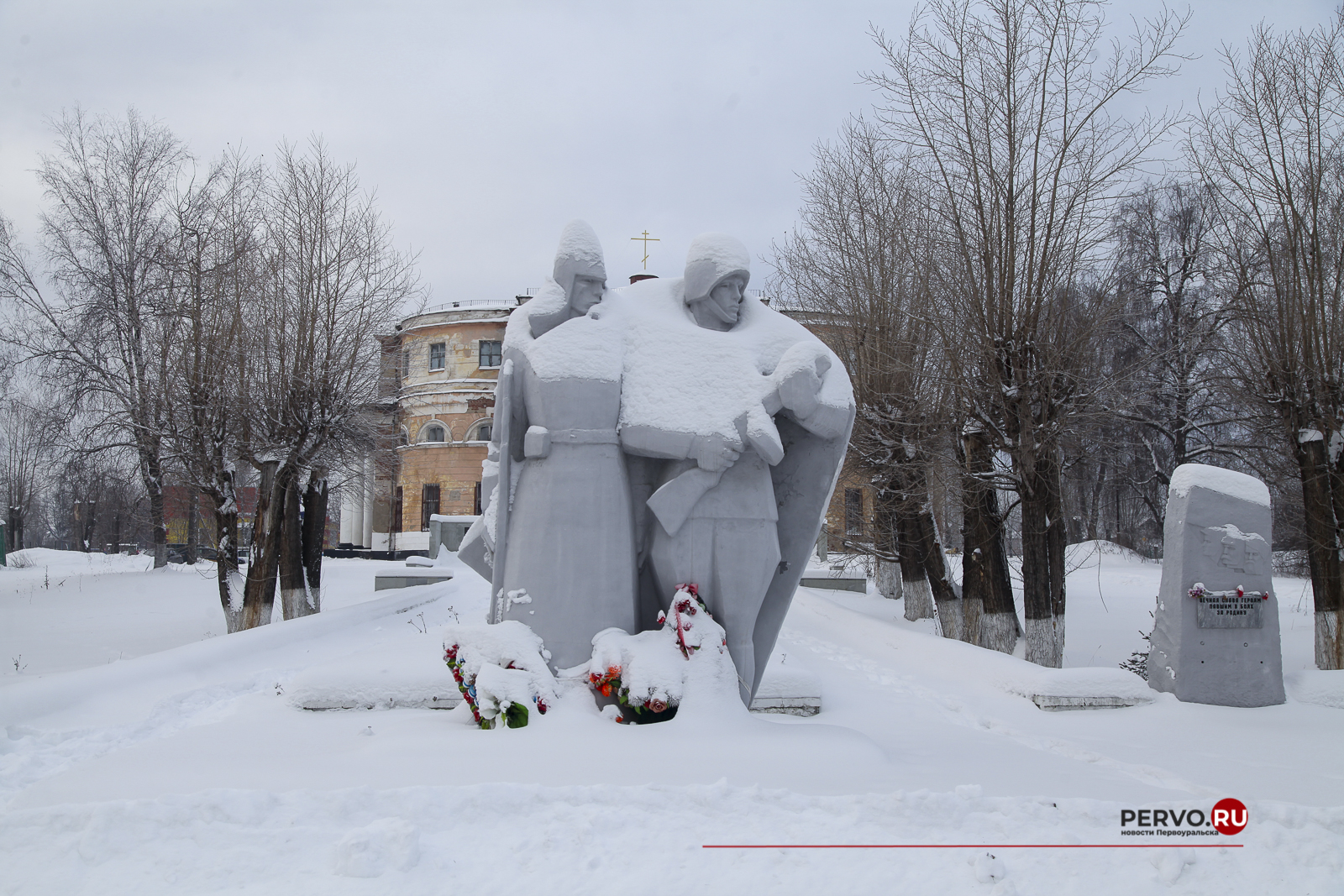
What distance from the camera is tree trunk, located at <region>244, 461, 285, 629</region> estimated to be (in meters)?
12.4

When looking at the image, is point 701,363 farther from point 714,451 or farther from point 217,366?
point 217,366

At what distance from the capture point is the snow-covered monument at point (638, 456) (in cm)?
464

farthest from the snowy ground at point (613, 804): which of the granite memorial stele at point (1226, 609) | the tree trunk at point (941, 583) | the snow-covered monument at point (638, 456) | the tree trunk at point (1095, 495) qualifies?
the tree trunk at point (1095, 495)

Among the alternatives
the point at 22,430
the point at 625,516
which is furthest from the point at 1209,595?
the point at 22,430

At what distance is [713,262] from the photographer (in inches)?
200

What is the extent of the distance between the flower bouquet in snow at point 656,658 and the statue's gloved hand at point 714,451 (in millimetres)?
666

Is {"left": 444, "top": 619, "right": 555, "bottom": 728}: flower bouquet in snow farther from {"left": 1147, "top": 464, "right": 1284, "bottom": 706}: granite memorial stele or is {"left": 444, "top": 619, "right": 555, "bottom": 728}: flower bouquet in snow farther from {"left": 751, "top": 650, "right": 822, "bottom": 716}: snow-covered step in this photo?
{"left": 1147, "top": 464, "right": 1284, "bottom": 706}: granite memorial stele

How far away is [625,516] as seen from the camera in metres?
4.77

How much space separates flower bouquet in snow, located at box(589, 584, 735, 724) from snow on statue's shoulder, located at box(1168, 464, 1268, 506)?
527 cm

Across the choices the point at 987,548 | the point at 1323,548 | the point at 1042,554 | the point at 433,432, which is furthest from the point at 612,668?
the point at 433,432

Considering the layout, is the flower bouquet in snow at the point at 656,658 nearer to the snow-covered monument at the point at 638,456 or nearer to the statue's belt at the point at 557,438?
the snow-covered monument at the point at 638,456

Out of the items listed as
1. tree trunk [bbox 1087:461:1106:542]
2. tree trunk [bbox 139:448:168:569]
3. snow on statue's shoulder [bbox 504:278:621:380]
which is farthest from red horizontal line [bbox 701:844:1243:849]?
tree trunk [bbox 1087:461:1106:542]

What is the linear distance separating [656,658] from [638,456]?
4.00 ft

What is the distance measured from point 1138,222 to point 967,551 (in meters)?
13.9
